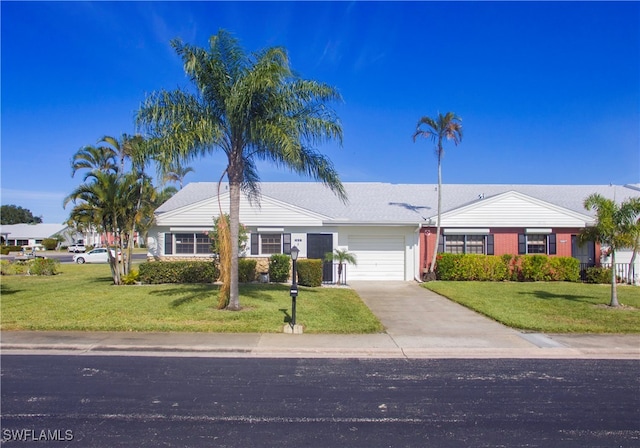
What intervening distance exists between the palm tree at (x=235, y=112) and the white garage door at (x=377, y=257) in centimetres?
996

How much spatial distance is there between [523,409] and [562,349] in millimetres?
3689

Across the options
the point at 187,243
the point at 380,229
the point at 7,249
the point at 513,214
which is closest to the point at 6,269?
the point at 187,243

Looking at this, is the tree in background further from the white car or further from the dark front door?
the dark front door

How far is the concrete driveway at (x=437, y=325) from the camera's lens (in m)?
8.98

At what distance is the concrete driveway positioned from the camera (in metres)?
8.98

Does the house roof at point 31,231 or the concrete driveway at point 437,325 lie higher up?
the house roof at point 31,231

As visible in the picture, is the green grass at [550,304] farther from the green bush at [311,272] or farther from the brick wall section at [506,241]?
the green bush at [311,272]

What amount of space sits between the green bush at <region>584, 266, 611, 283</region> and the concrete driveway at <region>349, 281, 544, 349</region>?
8939mm

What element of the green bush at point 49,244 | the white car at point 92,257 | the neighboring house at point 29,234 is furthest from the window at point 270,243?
the neighboring house at point 29,234

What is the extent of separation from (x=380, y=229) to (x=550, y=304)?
29.4 ft

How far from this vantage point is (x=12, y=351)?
828cm

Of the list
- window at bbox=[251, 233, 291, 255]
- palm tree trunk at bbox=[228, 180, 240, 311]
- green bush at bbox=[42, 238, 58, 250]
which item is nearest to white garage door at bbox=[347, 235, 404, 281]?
window at bbox=[251, 233, 291, 255]

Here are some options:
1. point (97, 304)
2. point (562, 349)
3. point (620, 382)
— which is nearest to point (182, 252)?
point (97, 304)

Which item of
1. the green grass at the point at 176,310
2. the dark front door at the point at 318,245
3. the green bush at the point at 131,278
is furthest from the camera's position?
the dark front door at the point at 318,245
